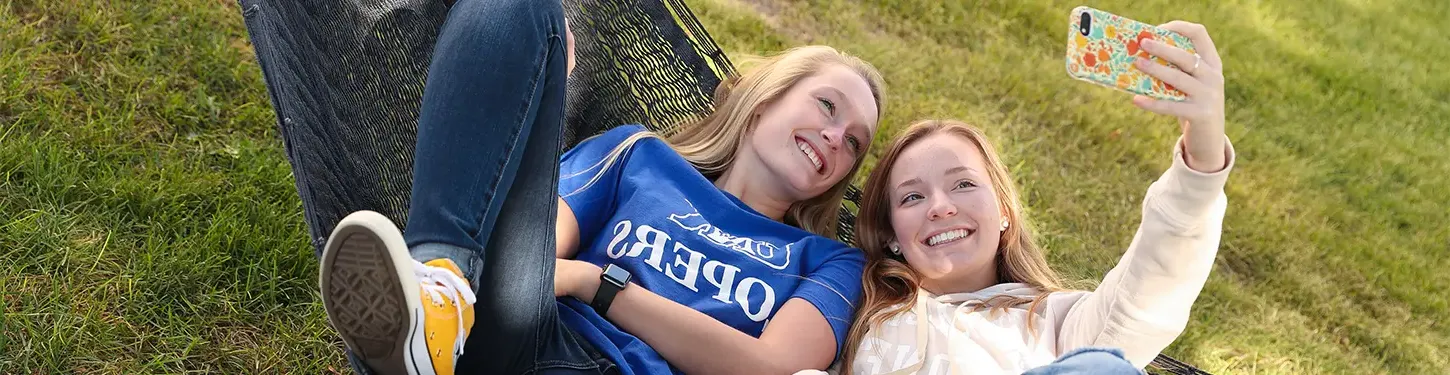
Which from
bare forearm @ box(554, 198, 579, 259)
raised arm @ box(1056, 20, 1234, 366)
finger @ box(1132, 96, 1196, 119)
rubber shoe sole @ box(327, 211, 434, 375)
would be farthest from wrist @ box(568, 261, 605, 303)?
finger @ box(1132, 96, 1196, 119)

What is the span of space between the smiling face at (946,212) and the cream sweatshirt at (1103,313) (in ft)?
0.19

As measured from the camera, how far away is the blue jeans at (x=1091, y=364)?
1413 millimetres

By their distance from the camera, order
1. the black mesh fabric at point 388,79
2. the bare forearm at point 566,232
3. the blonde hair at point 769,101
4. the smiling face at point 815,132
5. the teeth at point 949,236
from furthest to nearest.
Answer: the blonde hair at point 769,101
the smiling face at point 815,132
the bare forearm at point 566,232
the teeth at point 949,236
the black mesh fabric at point 388,79

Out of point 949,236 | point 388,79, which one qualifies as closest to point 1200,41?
point 949,236

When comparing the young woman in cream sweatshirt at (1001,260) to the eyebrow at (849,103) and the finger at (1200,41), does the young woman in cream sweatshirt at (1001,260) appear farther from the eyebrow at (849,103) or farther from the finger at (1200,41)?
the eyebrow at (849,103)

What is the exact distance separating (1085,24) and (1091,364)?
1.56 feet

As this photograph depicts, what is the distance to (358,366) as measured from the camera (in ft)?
4.70

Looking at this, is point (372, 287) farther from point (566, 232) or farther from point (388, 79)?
point (388, 79)

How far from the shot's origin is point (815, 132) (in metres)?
2.19

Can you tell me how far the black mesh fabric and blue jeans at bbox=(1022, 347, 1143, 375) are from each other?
0.70m

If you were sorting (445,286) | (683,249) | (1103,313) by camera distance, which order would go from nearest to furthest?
(445,286)
(1103,313)
(683,249)

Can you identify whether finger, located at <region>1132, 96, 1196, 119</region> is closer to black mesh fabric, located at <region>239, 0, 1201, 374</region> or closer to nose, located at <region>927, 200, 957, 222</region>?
nose, located at <region>927, 200, 957, 222</region>

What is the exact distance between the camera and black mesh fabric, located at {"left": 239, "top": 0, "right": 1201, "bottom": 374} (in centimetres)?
187

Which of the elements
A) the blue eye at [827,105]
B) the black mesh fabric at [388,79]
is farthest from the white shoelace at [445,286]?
the blue eye at [827,105]
